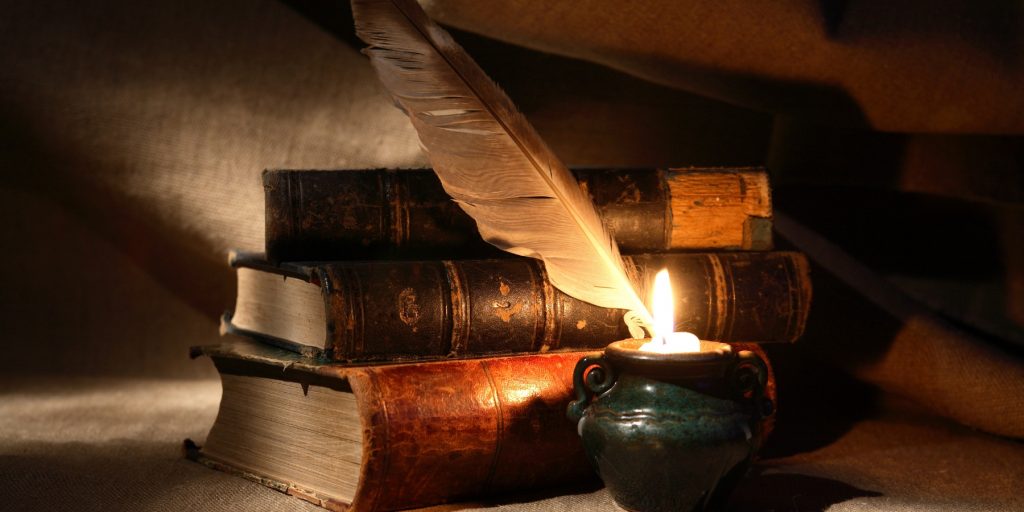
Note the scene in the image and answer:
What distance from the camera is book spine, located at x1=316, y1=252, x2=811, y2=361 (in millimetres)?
1325

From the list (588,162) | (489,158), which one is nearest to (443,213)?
(489,158)

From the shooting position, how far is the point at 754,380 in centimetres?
127

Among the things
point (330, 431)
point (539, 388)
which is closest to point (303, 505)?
point (330, 431)

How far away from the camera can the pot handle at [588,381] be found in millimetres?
1258

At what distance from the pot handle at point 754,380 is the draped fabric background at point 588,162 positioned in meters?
0.28

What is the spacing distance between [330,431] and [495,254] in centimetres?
35

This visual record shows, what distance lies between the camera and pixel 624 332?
1485mm

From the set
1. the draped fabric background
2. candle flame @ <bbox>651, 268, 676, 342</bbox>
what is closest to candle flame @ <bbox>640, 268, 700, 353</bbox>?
candle flame @ <bbox>651, 268, 676, 342</bbox>

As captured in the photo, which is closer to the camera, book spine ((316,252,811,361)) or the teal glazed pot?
the teal glazed pot

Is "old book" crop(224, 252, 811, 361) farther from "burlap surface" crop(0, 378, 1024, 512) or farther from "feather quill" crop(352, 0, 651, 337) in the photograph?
"burlap surface" crop(0, 378, 1024, 512)

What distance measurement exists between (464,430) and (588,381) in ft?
0.57

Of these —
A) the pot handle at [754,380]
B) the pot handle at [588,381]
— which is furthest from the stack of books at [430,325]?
the pot handle at [754,380]

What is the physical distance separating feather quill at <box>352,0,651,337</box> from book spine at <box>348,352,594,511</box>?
0.48ft

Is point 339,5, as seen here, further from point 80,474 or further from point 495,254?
point 80,474
